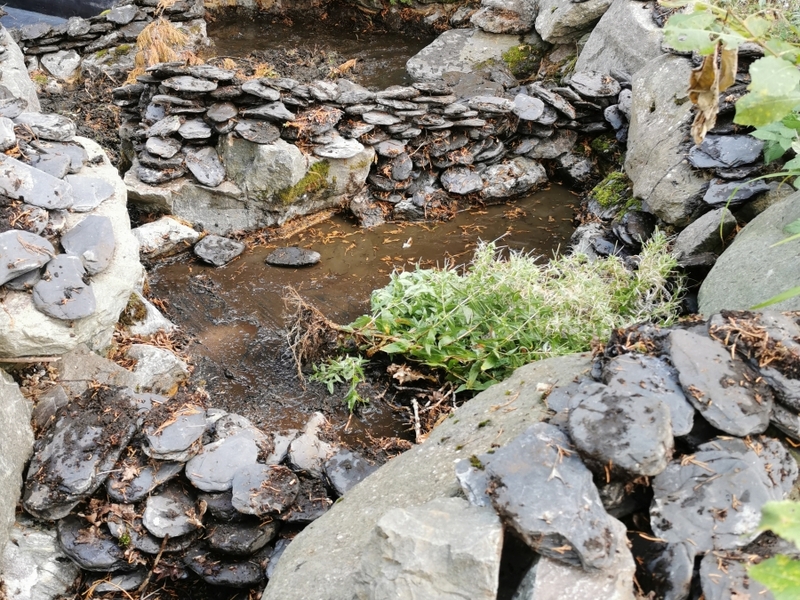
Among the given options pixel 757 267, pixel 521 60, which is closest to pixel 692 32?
pixel 757 267

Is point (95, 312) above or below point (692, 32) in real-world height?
below

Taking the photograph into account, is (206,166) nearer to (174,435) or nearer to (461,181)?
(461,181)

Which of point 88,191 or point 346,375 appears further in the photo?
point 346,375

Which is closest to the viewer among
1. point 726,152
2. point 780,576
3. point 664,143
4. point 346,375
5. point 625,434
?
point 780,576

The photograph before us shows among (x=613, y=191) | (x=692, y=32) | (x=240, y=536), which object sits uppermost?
(x=692, y=32)

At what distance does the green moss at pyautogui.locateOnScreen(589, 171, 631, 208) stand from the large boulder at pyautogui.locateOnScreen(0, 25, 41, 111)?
6338mm

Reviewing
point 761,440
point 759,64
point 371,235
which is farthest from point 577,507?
point 371,235

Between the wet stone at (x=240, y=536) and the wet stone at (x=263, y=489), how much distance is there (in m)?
0.10

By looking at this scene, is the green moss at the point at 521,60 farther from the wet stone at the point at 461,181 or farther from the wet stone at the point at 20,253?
the wet stone at the point at 20,253

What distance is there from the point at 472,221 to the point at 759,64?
5.43 meters

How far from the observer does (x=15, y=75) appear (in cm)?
795

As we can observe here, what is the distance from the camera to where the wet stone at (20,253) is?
3871 mm

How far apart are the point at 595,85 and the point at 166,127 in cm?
457

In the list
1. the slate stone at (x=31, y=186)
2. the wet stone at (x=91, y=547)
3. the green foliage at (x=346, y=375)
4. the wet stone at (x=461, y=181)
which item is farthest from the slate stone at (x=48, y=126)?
the wet stone at (x=461, y=181)
